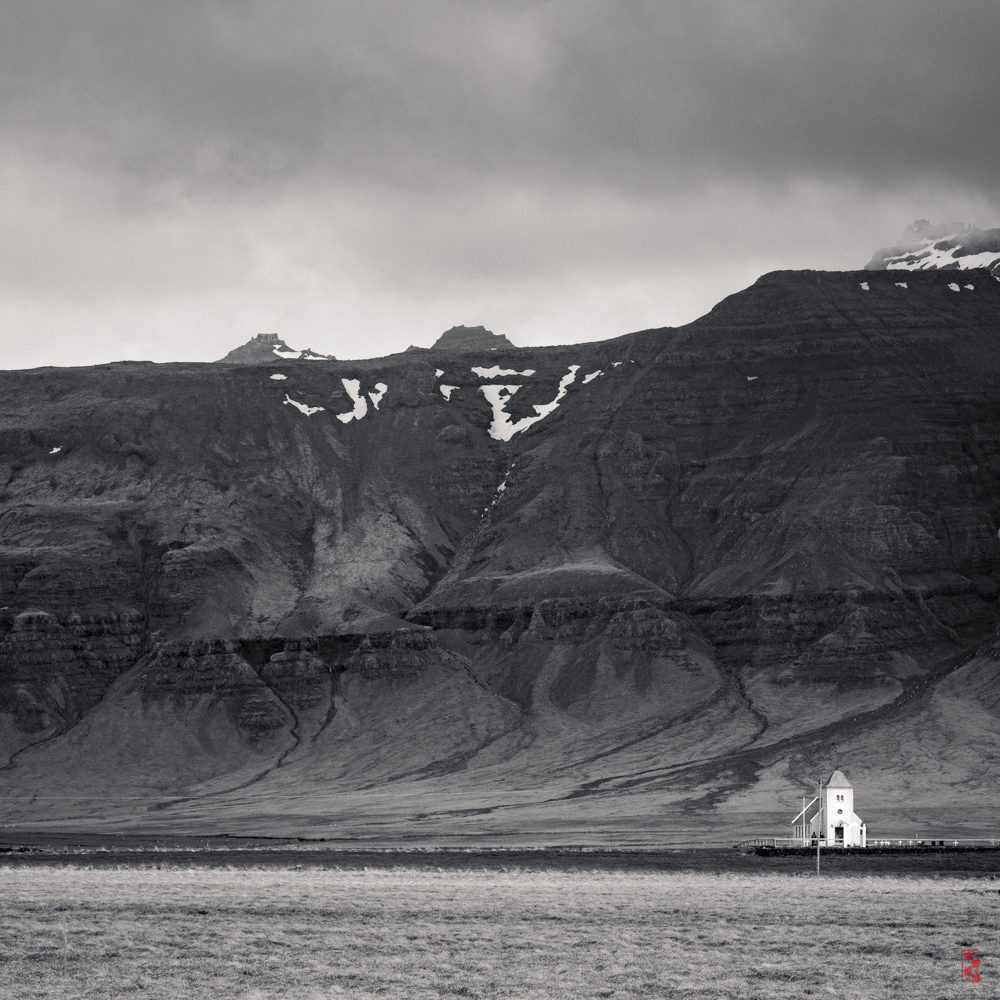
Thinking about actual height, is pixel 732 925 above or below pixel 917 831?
above

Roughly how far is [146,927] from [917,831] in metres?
90.2

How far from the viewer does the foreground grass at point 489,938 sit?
170 feet

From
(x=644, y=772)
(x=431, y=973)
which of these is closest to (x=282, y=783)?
(x=644, y=772)

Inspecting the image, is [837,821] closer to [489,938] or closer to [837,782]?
[837,782]

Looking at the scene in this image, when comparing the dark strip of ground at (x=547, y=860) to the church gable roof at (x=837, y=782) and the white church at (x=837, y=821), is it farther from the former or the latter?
the church gable roof at (x=837, y=782)

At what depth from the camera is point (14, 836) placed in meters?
148

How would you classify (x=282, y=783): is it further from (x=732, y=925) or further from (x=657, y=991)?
Answer: (x=657, y=991)

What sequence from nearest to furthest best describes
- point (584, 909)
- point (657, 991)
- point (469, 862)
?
point (657, 991), point (584, 909), point (469, 862)

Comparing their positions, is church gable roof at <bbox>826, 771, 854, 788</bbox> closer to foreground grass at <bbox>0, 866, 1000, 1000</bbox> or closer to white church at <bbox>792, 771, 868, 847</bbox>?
white church at <bbox>792, 771, 868, 847</bbox>

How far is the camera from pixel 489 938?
2416 inches
